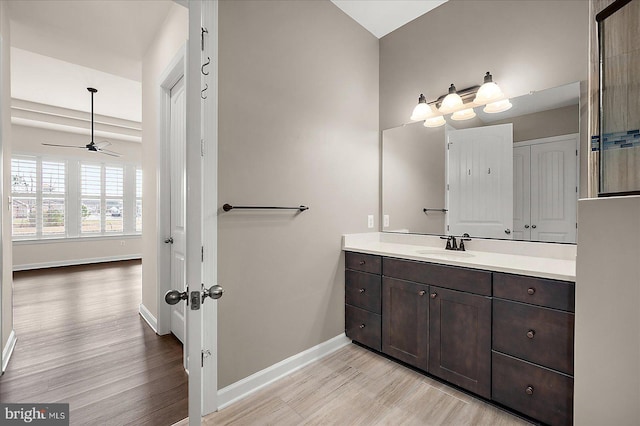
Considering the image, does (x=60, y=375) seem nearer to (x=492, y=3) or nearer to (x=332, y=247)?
(x=332, y=247)

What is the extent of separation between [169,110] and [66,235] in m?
5.45

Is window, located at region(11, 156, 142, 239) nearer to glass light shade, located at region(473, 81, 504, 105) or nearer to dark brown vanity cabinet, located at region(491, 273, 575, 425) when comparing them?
glass light shade, located at region(473, 81, 504, 105)

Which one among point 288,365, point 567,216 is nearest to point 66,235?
point 288,365

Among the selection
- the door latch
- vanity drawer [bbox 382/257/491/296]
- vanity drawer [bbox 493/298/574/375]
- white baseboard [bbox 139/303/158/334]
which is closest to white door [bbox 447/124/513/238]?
vanity drawer [bbox 382/257/491/296]

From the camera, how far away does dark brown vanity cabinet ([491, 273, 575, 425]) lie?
1388 mm

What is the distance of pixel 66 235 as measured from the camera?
600 cm

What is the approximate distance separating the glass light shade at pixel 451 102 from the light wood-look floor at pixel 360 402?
6.67 feet

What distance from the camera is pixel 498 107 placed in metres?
2.07

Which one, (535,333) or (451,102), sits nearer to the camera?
(535,333)

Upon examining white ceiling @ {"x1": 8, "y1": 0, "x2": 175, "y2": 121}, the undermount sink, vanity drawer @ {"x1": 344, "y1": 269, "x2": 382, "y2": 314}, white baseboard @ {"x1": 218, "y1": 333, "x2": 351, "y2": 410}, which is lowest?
white baseboard @ {"x1": 218, "y1": 333, "x2": 351, "y2": 410}

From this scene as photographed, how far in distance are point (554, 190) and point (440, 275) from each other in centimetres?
92

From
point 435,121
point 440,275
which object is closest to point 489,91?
point 435,121

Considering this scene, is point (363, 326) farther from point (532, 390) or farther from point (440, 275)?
point (532, 390)

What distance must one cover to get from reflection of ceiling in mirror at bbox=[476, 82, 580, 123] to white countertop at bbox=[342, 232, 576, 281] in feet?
2.98
